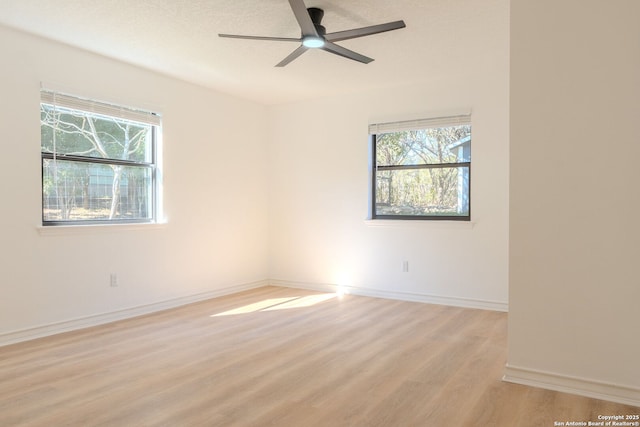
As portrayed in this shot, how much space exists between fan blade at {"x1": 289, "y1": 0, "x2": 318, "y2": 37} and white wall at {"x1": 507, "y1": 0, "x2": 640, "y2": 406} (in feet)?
4.01

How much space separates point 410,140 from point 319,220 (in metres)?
1.53

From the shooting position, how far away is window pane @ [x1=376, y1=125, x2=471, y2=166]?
16.0 feet

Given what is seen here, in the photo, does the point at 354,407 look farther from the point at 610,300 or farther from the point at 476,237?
the point at 476,237

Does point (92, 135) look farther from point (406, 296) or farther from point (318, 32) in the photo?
point (406, 296)

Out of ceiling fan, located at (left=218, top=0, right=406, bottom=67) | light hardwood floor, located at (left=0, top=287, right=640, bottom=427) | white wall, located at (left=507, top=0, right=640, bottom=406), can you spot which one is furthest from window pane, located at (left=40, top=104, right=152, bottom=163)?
white wall, located at (left=507, top=0, right=640, bottom=406)

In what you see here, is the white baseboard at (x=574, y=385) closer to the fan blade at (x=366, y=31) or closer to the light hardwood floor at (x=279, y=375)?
the light hardwood floor at (x=279, y=375)

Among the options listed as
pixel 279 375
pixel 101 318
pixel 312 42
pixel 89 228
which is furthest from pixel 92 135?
pixel 279 375

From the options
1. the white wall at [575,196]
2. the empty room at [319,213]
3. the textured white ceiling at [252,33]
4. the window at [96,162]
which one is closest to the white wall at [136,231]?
the empty room at [319,213]

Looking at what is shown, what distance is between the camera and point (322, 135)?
5.71 metres

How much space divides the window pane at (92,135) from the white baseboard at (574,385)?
3.85 meters

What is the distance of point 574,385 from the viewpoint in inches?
99.8

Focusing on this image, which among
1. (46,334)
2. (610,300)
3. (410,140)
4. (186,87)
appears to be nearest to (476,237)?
(410,140)

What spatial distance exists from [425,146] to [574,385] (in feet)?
10.2

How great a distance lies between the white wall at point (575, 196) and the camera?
240 cm
